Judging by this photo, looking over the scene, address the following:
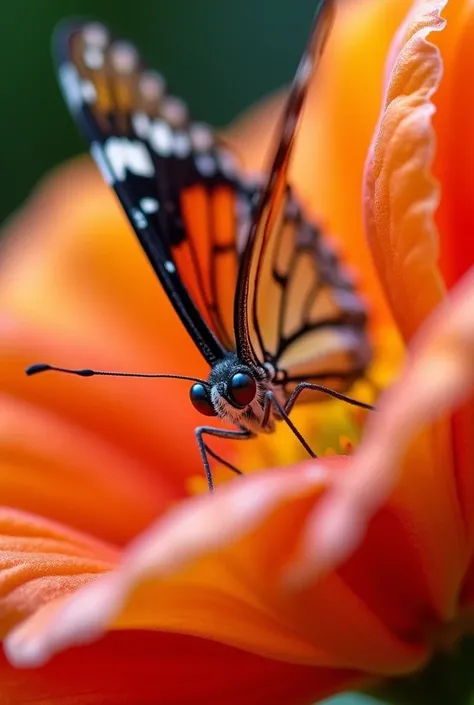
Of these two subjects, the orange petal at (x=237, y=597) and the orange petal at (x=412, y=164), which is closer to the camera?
the orange petal at (x=237, y=597)

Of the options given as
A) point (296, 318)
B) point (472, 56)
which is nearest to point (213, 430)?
point (296, 318)

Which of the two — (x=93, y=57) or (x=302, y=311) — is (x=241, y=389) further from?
(x=93, y=57)

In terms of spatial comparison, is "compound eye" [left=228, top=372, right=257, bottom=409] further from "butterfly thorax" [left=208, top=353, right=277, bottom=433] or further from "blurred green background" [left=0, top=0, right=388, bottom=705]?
"blurred green background" [left=0, top=0, right=388, bottom=705]

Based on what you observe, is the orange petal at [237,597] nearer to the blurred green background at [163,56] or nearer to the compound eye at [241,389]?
the compound eye at [241,389]

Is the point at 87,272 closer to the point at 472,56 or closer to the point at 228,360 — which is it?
the point at 228,360

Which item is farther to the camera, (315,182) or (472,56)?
(315,182)

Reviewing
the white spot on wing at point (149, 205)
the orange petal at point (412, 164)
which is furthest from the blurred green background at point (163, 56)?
the orange petal at point (412, 164)
